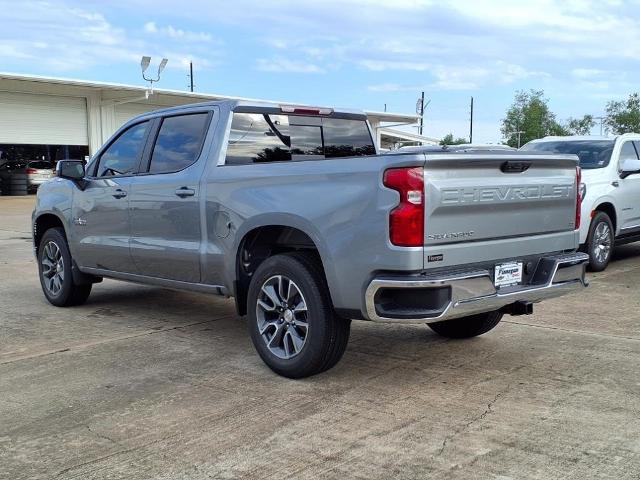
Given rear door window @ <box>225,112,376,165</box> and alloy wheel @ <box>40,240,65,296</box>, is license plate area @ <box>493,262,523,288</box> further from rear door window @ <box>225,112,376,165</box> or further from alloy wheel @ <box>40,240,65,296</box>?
alloy wheel @ <box>40,240,65,296</box>

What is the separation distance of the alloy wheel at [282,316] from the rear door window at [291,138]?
123 cm

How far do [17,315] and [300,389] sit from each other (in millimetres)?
3761

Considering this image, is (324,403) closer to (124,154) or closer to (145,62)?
(124,154)

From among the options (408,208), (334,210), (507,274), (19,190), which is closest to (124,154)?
(334,210)

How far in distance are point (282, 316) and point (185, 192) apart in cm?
143

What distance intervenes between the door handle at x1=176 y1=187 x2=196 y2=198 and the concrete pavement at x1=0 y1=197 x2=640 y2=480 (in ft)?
4.08

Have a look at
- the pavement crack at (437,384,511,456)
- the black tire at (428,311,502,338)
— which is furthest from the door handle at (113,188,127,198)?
the pavement crack at (437,384,511,456)

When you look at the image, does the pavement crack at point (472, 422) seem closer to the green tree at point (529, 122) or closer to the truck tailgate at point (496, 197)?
the truck tailgate at point (496, 197)

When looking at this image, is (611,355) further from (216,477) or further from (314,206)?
(216,477)

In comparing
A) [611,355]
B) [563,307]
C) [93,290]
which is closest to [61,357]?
[93,290]

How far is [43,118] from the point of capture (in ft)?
95.6

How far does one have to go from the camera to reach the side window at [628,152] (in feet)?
32.7

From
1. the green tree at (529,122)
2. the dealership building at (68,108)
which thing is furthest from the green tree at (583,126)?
the dealership building at (68,108)

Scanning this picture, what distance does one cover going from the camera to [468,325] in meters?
5.68
